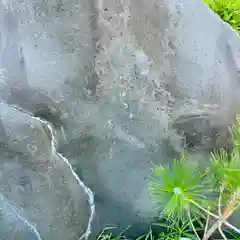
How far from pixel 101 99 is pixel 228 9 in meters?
0.70

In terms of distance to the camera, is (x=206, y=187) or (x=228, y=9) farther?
(x=228, y=9)

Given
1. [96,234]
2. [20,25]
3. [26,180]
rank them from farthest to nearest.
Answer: [96,234] < [26,180] < [20,25]

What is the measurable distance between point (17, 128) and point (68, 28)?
28 centimetres

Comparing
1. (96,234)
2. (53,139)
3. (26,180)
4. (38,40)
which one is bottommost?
(96,234)

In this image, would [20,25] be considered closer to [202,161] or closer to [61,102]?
[61,102]

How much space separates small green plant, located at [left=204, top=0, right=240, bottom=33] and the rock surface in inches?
19.5

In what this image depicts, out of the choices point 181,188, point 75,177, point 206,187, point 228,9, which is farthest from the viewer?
point 228,9

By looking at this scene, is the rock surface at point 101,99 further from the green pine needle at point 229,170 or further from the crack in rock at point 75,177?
the green pine needle at point 229,170

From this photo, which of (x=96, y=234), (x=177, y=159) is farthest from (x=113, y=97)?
(x=96, y=234)

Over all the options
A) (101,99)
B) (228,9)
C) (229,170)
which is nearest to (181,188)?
(229,170)

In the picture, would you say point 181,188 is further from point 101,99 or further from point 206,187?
point 101,99

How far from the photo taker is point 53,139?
1058mm

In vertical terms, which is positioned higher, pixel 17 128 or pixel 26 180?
pixel 17 128

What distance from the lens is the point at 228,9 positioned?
1.48 m
